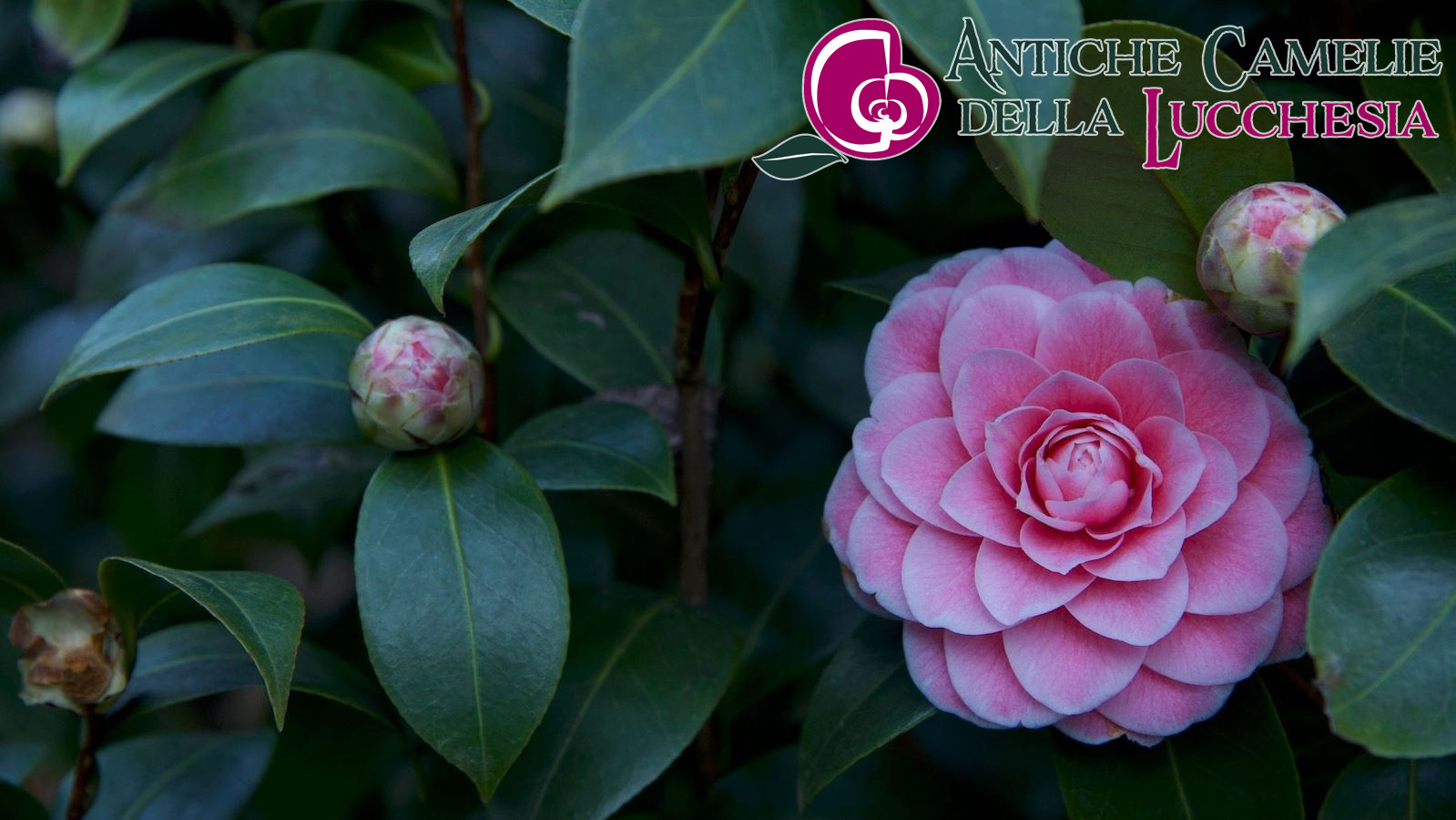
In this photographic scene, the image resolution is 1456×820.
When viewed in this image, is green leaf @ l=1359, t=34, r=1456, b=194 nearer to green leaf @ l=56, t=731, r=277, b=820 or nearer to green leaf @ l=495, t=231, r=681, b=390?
green leaf @ l=495, t=231, r=681, b=390

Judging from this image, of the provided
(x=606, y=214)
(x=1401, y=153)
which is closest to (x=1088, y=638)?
(x=1401, y=153)

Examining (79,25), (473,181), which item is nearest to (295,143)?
(473,181)

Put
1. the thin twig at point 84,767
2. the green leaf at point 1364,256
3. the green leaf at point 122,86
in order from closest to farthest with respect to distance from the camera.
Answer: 1. the green leaf at point 1364,256
2. the thin twig at point 84,767
3. the green leaf at point 122,86

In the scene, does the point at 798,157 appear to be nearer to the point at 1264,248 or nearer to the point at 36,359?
the point at 1264,248

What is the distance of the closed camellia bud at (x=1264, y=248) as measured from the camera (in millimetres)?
577

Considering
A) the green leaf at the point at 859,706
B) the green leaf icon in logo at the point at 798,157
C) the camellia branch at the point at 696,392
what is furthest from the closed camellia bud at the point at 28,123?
the green leaf at the point at 859,706

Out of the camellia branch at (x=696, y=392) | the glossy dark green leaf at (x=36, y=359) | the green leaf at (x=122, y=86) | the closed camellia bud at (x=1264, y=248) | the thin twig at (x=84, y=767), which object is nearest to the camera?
the closed camellia bud at (x=1264, y=248)

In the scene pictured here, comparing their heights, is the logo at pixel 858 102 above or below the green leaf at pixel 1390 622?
above

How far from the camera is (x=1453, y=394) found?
1.92 feet

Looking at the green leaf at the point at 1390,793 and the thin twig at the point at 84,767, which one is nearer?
the green leaf at the point at 1390,793

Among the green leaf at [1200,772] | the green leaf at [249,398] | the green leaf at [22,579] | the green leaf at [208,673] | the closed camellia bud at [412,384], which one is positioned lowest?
the green leaf at [208,673]

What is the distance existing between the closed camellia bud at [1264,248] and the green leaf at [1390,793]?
0.28 meters

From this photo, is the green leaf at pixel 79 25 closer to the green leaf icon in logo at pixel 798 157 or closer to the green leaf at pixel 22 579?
the green leaf at pixel 22 579

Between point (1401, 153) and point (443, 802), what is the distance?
3.06 feet
